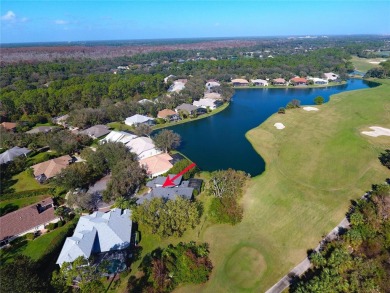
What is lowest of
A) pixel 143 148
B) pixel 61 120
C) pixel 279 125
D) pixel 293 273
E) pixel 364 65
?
pixel 364 65

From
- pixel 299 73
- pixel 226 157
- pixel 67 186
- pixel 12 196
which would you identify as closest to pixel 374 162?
pixel 226 157

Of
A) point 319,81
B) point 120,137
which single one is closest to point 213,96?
point 120,137

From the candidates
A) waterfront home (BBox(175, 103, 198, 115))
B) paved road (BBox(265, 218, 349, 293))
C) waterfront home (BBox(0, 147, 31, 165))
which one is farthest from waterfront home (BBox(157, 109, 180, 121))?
paved road (BBox(265, 218, 349, 293))

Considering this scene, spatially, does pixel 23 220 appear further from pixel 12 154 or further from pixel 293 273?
pixel 293 273

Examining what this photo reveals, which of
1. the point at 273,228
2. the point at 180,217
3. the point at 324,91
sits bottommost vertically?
the point at 324,91

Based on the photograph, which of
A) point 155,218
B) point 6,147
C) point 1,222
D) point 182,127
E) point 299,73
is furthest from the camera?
point 299,73

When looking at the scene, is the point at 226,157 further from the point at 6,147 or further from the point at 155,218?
the point at 6,147
